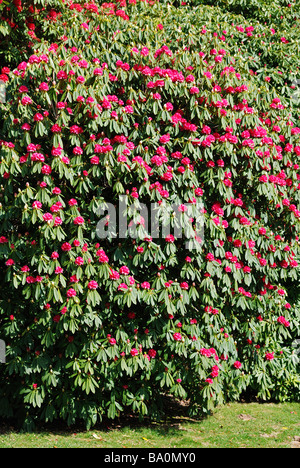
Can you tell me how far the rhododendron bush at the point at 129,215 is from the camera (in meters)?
4.43

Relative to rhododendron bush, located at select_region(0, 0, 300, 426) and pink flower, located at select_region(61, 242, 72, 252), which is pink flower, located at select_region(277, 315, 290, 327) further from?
pink flower, located at select_region(61, 242, 72, 252)

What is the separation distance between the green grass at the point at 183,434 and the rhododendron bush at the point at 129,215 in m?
0.21

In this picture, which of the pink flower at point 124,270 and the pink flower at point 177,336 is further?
the pink flower at point 177,336

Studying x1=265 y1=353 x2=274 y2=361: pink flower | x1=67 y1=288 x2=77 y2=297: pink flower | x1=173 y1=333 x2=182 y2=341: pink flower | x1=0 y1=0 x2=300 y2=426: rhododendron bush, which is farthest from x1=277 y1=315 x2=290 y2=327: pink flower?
x1=67 y1=288 x2=77 y2=297: pink flower

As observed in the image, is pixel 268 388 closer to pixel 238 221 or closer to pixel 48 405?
pixel 238 221

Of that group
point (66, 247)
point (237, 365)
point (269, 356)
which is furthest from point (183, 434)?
point (66, 247)

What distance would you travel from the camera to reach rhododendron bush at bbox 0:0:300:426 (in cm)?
443

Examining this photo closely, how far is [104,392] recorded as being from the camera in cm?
516

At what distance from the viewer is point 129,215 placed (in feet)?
14.6

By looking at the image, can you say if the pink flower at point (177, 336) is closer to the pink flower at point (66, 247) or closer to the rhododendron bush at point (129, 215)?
the rhododendron bush at point (129, 215)

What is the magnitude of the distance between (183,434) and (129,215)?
2189 millimetres

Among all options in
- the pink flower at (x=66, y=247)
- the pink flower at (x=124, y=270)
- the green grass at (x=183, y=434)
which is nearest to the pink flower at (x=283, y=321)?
the green grass at (x=183, y=434)

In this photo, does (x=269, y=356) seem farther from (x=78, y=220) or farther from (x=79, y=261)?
(x=78, y=220)

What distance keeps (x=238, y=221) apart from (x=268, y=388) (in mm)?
2294
